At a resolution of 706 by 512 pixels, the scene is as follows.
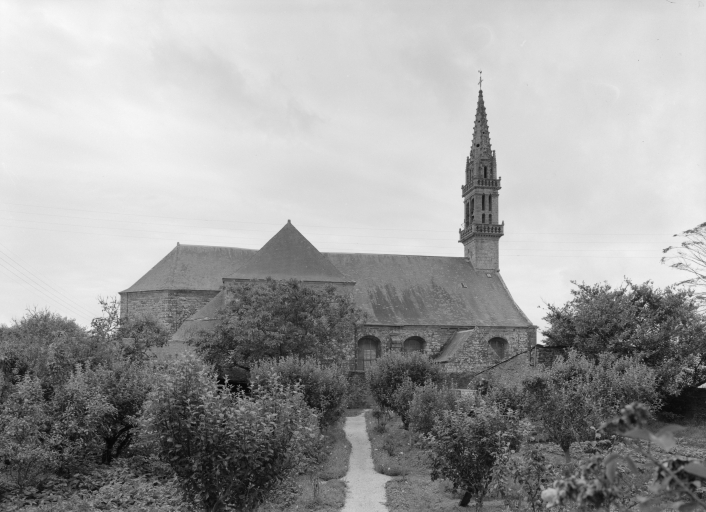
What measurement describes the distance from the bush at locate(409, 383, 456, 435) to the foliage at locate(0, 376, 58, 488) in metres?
9.51

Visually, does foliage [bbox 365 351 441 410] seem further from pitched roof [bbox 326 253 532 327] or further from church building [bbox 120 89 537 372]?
pitched roof [bbox 326 253 532 327]

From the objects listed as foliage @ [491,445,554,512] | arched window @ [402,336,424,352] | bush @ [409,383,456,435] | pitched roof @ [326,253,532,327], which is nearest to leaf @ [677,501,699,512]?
foliage @ [491,445,554,512]

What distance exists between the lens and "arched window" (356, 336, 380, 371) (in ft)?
120

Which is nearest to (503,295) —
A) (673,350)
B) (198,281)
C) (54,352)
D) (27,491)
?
(673,350)

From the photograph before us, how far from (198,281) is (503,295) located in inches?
776

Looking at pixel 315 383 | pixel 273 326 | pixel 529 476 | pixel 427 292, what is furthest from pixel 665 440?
pixel 427 292

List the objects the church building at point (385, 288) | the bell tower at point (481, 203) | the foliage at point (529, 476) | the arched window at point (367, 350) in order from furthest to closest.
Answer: the bell tower at point (481, 203), the arched window at point (367, 350), the church building at point (385, 288), the foliage at point (529, 476)

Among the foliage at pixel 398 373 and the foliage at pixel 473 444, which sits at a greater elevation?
the foliage at pixel 398 373

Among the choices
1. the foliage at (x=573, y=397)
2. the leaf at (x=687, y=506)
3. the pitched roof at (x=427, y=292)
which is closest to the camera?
the leaf at (x=687, y=506)

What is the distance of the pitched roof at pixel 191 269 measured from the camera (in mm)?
38438

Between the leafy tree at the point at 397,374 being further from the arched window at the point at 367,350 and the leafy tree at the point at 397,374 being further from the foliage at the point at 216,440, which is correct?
→ the foliage at the point at 216,440

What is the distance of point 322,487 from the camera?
577 inches

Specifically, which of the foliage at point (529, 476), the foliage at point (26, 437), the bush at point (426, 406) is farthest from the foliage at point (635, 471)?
the bush at point (426, 406)

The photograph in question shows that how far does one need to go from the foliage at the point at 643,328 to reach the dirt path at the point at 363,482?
1310 centimetres
